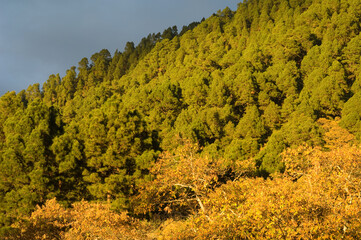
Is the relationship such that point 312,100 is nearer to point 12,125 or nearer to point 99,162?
point 99,162

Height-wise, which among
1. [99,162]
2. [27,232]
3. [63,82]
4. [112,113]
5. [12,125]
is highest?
[63,82]

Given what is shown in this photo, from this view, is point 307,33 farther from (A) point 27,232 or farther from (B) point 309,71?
(A) point 27,232

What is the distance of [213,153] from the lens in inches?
898

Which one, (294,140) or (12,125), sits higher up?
(12,125)

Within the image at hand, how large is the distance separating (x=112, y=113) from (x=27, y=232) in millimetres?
8792

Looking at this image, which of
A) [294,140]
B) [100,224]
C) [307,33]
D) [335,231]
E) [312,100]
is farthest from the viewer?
[307,33]

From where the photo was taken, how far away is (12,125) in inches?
770

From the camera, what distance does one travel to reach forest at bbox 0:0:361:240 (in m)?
9.02

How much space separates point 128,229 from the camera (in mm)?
12977

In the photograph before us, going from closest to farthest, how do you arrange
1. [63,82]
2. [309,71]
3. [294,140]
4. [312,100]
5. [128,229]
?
[128,229] → [294,140] → [312,100] → [309,71] → [63,82]

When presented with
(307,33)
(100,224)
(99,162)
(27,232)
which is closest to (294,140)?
(99,162)

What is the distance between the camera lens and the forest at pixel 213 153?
902cm

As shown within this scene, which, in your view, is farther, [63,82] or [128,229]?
[63,82]

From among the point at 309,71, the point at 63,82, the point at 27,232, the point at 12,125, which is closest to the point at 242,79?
the point at 309,71
